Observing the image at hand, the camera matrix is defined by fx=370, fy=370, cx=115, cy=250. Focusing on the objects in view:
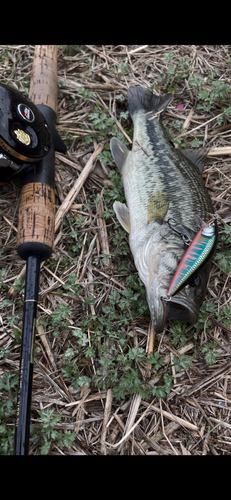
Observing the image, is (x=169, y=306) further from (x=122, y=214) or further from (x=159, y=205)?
(x=122, y=214)

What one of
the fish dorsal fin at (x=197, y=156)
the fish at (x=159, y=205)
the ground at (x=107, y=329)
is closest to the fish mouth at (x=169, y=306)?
the fish at (x=159, y=205)

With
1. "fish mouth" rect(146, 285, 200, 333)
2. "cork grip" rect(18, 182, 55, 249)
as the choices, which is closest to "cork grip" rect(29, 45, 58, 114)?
"cork grip" rect(18, 182, 55, 249)

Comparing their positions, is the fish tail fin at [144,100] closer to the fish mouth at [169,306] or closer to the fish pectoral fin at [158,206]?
the fish pectoral fin at [158,206]

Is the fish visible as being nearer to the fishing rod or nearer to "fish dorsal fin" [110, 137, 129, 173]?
"fish dorsal fin" [110, 137, 129, 173]

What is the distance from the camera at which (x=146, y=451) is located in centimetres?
282

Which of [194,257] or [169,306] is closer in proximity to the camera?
[194,257]

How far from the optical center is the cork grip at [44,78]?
3.92 metres

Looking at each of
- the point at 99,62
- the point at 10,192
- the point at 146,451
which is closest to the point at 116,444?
the point at 146,451

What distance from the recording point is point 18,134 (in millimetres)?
2982

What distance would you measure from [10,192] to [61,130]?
1.07 metres

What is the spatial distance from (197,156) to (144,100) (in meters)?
0.95

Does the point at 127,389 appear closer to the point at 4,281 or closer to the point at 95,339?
the point at 95,339

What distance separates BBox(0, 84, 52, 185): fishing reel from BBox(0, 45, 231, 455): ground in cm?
73

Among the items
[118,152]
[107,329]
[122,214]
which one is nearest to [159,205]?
[122,214]
